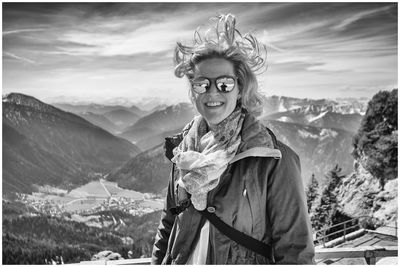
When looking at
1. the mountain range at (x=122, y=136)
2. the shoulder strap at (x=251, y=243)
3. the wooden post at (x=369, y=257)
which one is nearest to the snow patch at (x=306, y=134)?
the mountain range at (x=122, y=136)

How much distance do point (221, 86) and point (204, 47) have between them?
0.23 ft

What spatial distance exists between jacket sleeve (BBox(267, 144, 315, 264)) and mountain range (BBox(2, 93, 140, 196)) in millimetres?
25211

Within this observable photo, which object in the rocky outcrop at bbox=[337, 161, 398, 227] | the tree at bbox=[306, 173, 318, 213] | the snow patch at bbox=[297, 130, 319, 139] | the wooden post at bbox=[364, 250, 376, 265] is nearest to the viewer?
the wooden post at bbox=[364, 250, 376, 265]

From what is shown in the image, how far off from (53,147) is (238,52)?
2900 cm

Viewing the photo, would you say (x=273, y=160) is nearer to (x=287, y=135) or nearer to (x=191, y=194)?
(x=191, y=194)

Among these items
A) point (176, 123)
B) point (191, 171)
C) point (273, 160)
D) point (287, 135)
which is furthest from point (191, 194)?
point (176, 123)

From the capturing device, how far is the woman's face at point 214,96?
0.77m

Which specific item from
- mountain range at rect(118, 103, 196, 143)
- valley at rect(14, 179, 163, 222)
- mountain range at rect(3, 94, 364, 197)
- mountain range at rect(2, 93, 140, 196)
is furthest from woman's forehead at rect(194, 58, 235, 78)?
mountain range at rect(118, 103, 196, 143)

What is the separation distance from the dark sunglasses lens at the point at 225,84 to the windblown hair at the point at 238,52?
25 mm

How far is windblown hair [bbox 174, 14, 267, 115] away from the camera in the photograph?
2.51 ft

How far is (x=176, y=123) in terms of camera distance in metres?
27.3

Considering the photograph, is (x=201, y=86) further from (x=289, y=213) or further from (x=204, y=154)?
(x=289, y=213)

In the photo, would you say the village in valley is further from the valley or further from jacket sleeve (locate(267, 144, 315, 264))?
jacket sleeve (locate(267, 144, 315, 264))

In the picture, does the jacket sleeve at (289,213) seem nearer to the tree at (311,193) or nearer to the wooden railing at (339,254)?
the wooden railing at (339,254)
